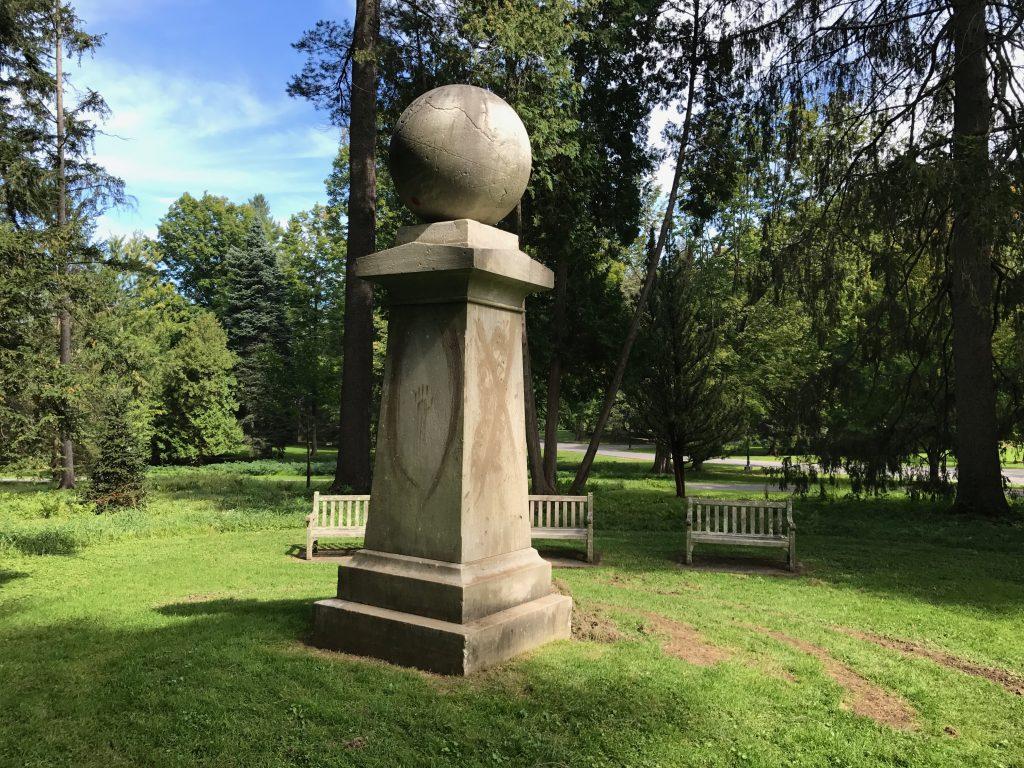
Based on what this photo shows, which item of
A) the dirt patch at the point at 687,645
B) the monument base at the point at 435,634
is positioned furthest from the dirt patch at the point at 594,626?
the dirt patch at the point at 687,645

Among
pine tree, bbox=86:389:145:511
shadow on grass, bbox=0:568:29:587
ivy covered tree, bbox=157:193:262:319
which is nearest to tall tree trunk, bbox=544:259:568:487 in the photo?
pine tree, bbox=86:389:145:511

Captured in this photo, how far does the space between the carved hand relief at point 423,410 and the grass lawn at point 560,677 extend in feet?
3.96

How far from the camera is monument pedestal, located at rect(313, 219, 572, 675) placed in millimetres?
4203

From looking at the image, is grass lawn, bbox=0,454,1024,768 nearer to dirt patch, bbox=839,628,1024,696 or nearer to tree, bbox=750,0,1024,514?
dirt patch, bbox=839,628,1024,696

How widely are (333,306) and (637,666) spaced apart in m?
30.7

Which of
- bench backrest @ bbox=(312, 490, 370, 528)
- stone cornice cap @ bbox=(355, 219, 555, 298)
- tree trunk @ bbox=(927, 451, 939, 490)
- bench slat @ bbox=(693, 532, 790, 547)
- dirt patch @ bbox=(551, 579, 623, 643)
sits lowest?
dirt patch @ bbox=(551, 579, 623, 643)

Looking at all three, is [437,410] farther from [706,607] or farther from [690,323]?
[690,323]

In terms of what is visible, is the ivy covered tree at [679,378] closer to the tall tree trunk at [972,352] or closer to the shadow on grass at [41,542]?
A: the tall tree trunk at [972,352]

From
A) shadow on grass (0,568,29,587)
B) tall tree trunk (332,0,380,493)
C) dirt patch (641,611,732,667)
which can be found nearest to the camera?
dirt patch (641,611,732,667)

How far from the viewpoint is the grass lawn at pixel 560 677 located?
3.29 metres

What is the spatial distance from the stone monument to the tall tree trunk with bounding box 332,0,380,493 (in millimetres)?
8944

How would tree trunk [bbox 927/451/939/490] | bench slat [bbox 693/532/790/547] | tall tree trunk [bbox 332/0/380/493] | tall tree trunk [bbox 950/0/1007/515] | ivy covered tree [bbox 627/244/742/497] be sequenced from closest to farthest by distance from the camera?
1. bench slat [bbox 693/532/790/547]
2. tall tree trunk [bbox 950/0/1007/515]
3. tall tree trunk [bbox 332/0/380/493]
4. tree trunk [bbox 927/451/939/490]
5. ivy covered tree [bbox 627/244/742/497]

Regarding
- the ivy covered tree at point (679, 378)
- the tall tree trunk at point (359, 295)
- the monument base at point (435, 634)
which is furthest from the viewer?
the ivy covered tree at point (679, 378)

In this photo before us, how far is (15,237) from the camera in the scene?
22.3 ft
